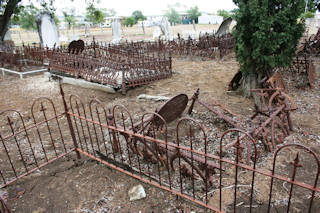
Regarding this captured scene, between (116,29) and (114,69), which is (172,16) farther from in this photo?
(114,69)

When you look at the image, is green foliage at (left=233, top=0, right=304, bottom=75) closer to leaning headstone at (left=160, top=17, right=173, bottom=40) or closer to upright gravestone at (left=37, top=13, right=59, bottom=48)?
upright gravestone at (left=37, top=13, right=59, bottom=48)

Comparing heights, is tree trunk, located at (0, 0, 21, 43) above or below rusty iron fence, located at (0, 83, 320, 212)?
above

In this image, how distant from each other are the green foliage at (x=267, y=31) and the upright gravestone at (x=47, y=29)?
35.5ft

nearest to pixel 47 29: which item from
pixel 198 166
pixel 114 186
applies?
pixel 114 186

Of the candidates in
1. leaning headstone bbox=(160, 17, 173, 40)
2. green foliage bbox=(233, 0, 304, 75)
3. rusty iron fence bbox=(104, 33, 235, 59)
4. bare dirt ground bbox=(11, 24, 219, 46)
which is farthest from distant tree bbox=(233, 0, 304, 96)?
bare dirt ground bbox=(11, 24, 219, 46)

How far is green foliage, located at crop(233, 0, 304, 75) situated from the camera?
201 inches

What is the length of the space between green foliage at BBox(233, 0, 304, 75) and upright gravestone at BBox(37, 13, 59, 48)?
35.5ft

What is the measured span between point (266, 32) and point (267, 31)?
37mm

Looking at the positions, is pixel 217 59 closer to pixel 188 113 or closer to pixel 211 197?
pixel 188 113

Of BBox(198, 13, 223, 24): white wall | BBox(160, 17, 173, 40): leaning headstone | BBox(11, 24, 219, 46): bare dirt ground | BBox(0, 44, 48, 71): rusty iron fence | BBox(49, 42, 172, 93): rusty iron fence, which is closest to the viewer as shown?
BBox(49, 42, 172, 93): rusty iron fence

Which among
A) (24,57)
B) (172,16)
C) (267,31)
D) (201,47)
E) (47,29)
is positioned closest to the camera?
(267,31)

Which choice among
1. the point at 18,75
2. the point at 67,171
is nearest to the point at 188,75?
the point at 67,171

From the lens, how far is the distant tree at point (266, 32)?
5.12 meters

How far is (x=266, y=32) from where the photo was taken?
526 cm
